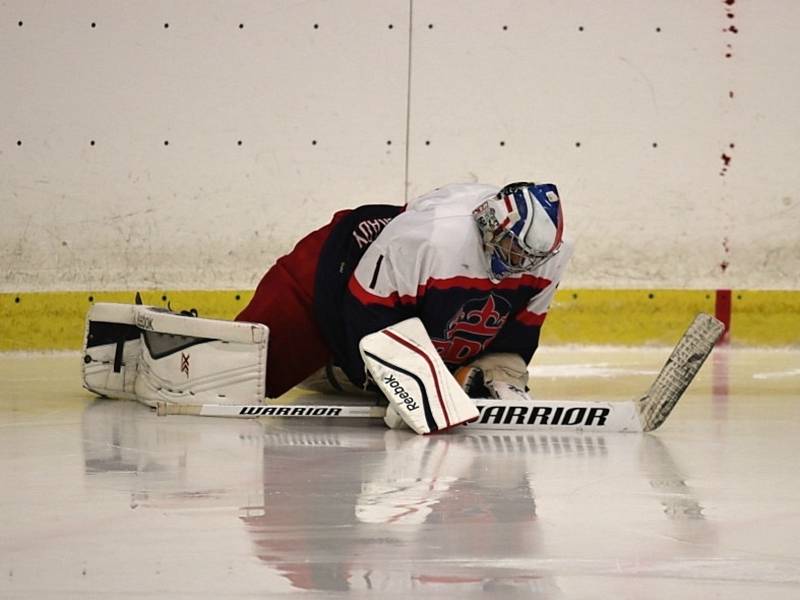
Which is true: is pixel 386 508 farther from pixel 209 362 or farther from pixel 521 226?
pixel 209 362

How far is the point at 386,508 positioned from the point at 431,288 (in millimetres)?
1076

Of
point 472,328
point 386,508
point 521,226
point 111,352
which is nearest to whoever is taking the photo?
point 386,508

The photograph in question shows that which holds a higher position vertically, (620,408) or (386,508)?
(386,508)

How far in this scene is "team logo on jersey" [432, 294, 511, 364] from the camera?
351 cm

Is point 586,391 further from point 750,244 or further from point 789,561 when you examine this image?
point 789,561

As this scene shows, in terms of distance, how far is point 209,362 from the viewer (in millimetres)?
3680

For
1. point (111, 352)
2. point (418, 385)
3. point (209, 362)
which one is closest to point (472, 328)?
point (418, 385)

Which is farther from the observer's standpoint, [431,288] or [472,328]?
[472,328]

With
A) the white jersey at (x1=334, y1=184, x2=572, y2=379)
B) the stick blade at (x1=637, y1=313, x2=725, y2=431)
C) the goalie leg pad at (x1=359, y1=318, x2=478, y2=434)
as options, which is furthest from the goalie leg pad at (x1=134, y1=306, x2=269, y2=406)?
the stick blade at (x1=637, y1=313, x2=725, y2=431)

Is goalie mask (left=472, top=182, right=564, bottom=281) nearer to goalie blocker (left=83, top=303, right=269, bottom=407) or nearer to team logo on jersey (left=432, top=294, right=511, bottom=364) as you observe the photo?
team logo on jersey (left=432, top=294, right=511, bottom=364)

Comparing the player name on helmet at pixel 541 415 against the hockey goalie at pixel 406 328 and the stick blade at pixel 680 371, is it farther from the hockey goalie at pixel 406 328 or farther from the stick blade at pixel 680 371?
the stick blade at pixel 680 371

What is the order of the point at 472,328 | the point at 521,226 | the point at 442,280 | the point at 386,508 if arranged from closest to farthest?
the point at 386,508
the point at 521,226
the point at 442,280
the point at 472,328

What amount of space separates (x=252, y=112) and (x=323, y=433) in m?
2.17

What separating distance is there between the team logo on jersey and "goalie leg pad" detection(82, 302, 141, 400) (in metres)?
0.91
